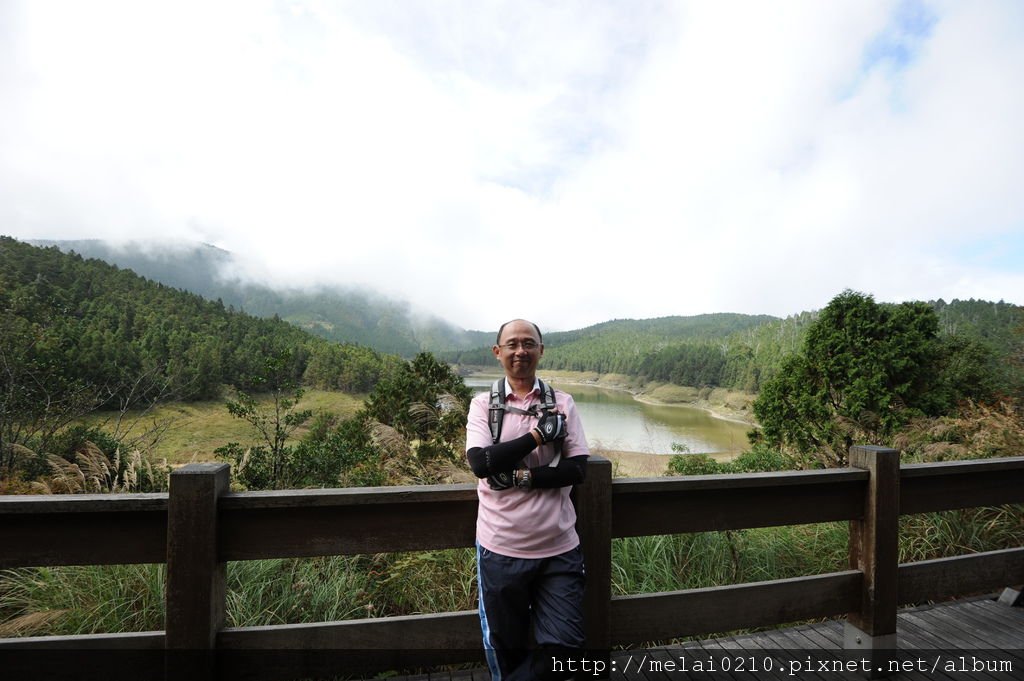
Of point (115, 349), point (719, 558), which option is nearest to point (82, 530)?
point (719, 558)

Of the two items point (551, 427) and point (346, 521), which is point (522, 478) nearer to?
point (551, 427)

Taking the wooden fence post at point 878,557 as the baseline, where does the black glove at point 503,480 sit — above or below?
above

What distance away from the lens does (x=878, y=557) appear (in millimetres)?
2273

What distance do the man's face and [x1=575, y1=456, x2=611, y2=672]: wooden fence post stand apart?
0.43 metres

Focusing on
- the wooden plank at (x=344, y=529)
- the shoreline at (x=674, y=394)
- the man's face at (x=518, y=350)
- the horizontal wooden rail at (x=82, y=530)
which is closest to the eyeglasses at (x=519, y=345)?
the man's face at (x=518, y=350)

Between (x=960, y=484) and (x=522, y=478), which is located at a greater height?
(x=522, y=478)

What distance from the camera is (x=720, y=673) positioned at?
2270 mm

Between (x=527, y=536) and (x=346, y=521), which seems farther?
(x=346, y=521)

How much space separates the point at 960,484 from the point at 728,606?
133 centimetres

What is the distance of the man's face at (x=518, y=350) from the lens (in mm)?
1941

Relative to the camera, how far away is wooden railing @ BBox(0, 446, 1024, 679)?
1704 mm

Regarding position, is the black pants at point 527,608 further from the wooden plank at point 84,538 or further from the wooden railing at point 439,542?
the wooden plank at point 84,538

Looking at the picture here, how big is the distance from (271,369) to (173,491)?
7.78 meters

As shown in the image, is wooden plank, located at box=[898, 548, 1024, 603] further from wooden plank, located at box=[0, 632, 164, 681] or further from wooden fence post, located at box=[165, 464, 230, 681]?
wooden plank, located at box=[0, 632, 164, 681]
